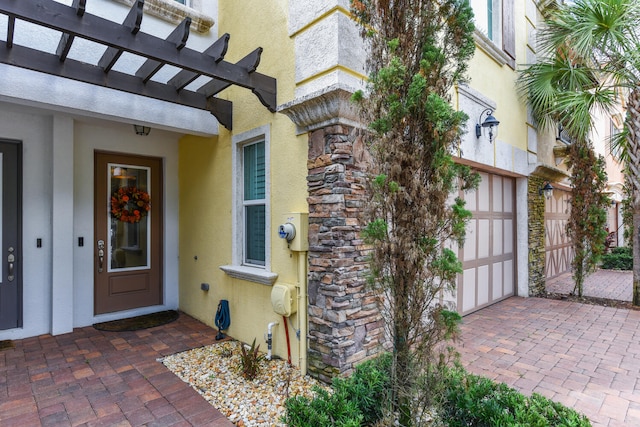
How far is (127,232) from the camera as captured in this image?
561 centimetres

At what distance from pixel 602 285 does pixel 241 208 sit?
9194 millimetres

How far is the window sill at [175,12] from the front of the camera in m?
4.42

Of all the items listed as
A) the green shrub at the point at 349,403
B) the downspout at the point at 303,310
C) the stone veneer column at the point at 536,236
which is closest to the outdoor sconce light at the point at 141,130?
the downspout at the point at 303,310

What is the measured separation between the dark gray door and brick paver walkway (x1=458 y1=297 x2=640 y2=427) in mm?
5627

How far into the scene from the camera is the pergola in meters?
2.66

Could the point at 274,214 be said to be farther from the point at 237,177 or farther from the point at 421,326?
the point at 421,326

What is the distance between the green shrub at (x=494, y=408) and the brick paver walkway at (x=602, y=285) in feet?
22.0

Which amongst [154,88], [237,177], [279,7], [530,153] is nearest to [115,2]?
[154,88]

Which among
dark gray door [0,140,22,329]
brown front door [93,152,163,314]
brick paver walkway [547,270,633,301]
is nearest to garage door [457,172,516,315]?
brick paver walkway [547,270,633,301]

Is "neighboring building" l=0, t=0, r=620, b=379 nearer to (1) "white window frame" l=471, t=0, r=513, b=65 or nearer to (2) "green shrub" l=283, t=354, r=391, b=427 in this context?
(1) "white window frame" l=471, t=0, r=513, b=65

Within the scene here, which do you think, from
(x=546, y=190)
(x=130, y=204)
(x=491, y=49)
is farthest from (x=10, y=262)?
(x=546, y=190)

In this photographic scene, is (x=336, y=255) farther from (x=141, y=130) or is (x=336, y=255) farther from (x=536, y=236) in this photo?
(x=536, y=236)

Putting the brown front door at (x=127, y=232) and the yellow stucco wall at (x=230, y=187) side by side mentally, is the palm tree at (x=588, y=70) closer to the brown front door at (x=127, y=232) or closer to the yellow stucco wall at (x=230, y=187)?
the yellow stucco wall at (x=230, y=187)

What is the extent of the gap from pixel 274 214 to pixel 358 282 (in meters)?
1.27
